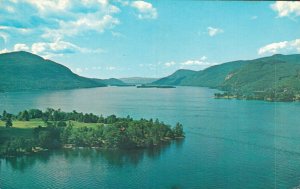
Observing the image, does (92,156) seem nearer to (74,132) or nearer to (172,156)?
(74,132)

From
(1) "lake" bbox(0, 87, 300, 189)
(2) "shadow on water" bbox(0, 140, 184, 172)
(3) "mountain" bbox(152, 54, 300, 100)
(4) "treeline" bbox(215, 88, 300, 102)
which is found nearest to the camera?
(1) "lake" bbox(0, 87, 300, 189)

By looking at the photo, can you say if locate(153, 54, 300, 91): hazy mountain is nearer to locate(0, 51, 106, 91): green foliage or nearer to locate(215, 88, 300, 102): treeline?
locate(215, 88, 300, 102): treeline

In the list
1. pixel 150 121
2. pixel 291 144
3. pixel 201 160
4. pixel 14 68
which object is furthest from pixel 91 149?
pixel 291 144

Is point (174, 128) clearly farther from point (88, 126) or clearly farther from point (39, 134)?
point (39, 134)

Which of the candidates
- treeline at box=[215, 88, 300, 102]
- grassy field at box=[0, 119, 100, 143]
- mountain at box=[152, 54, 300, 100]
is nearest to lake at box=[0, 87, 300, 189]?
grassy field at box=[0, 119, 100, 143]

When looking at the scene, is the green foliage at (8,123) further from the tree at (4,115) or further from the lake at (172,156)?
the lake at (172,156)

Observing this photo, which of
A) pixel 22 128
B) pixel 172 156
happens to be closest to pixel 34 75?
pixel 22 128
